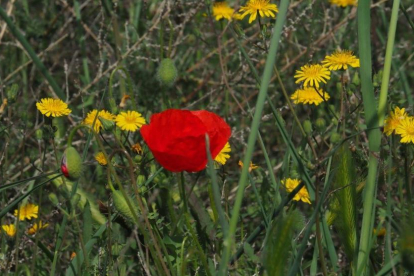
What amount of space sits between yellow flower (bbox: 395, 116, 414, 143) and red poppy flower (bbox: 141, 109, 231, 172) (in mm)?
338

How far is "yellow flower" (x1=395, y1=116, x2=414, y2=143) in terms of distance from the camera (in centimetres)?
140

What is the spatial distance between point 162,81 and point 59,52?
1586 mm

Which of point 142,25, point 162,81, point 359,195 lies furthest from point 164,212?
point 142,25

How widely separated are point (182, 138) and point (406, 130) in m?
0.46

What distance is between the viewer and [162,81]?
5.29ft

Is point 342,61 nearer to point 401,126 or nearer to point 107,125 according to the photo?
point 401,126

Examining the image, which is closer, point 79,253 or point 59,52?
point 79,253

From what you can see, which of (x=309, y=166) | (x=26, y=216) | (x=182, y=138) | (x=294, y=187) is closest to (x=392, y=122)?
(x=309, y=166)

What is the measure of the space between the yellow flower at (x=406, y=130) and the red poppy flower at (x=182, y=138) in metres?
0.34

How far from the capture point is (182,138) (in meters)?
1.19

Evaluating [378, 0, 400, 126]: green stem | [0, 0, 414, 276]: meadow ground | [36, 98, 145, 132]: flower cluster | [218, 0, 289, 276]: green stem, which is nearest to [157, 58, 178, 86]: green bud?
[0, 0, 414, 276]: meadow ground

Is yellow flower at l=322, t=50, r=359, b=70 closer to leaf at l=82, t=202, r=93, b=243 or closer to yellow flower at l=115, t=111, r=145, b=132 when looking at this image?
yellow flower at l=115, t=111, r=145, b=132

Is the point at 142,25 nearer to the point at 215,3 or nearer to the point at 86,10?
the point at 86,10

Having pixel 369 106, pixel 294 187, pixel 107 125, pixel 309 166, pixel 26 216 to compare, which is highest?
pixel 369 106
